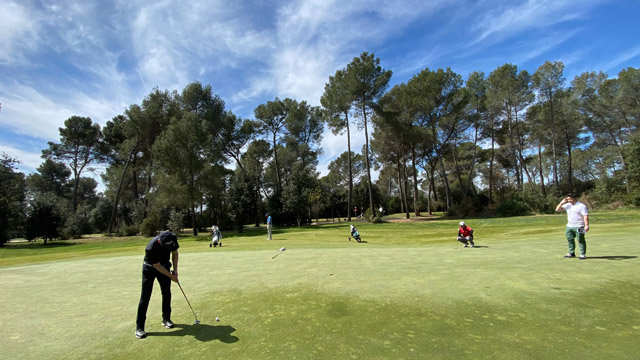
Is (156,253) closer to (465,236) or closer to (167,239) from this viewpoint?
(167,239)

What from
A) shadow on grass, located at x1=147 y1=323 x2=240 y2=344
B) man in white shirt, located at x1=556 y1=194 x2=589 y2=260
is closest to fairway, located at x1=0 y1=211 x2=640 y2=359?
shadow on grass, located at x1=147 y1=323 x2=240 y2=344

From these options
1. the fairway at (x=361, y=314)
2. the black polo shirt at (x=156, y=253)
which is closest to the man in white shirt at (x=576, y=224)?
the fairway at (x=361, y=314)

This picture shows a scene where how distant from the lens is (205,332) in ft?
15.8

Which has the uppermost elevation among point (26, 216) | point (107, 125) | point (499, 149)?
point (107, 125)

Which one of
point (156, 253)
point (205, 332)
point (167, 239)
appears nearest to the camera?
point (205, 332)

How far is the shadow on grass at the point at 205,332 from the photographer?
4.51 m

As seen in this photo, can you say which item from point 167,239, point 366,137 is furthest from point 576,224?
point 366,137

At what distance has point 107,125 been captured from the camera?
4822cm

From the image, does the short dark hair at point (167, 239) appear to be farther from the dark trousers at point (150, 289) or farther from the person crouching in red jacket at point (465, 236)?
the person crouching in red jacket at point (465, 236)

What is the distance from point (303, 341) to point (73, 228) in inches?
1988

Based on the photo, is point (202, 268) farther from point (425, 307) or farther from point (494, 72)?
point (494, 72)

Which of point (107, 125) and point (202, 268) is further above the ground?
point (107, 125)

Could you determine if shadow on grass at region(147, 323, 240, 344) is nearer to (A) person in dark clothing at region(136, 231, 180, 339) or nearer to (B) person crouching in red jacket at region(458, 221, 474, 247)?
(A) person in dark clothing at region(136, 231, 180, 339)

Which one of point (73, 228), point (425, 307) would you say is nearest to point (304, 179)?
point (73, 228)
